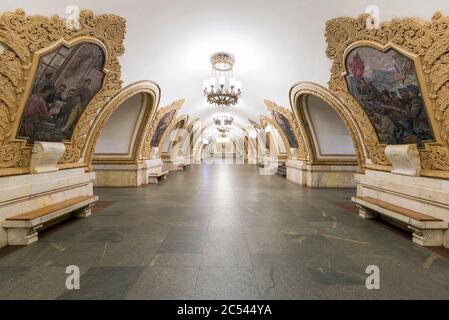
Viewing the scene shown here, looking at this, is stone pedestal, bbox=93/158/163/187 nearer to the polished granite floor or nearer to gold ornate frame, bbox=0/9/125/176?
the polished granite floor

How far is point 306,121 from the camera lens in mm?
8977

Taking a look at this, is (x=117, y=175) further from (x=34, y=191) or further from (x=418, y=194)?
(x=418, y=194)

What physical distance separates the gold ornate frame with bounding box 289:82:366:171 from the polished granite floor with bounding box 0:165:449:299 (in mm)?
2146

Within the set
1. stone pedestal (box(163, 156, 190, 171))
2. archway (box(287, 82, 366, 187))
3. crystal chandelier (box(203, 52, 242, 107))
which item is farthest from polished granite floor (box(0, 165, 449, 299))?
stone pedestal (box(163, 156, 190, 171))

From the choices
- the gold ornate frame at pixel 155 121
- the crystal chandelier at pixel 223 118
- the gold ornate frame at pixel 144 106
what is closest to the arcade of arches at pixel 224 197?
the gold ornate frame at pixel 144 106

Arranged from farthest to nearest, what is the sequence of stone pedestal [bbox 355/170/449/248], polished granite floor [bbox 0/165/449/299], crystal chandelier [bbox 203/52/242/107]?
1. crystal chandelier [bbox 203/52/242/107]
2. stone pedestal [bbox 355/170/449/248]
3. polished granite floor [bbox 0/165/449/299]

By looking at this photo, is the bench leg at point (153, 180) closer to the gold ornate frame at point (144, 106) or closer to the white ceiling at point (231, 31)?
the gold ornate frame at point (144, 106)

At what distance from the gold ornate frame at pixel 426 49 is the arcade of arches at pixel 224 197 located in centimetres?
2

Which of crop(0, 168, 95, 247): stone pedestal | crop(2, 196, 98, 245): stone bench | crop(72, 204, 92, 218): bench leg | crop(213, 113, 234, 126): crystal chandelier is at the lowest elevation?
Answer: crop(72, 204, 92, 218): bench leg

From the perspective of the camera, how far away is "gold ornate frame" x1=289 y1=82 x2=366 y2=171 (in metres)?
6.18

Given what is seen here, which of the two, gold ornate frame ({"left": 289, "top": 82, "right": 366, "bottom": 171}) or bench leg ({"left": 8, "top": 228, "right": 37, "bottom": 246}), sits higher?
gold ornate frame ({"left": 289, "top": 82, "right": 366, "bottom": 171})

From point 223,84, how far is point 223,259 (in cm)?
655

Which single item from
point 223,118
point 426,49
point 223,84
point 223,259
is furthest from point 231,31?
point 223,118
